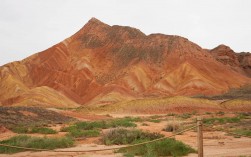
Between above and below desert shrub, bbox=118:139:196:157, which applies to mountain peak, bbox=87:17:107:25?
above

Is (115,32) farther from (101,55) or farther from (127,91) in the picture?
(127,91)

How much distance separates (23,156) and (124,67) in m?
72.4

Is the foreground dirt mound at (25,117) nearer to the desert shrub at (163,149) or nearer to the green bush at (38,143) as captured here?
the green bush at (38,143)

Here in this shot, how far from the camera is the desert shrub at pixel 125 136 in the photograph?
49.4 ft

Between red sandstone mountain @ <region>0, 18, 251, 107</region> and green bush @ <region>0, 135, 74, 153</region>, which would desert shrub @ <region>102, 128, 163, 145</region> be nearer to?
green bush @ <region>0, 135, 74, 153</region>

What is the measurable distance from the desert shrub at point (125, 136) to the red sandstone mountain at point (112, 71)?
166 ft

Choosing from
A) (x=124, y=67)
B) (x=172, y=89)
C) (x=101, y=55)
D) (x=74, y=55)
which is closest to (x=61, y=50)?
(x=74, y=55)

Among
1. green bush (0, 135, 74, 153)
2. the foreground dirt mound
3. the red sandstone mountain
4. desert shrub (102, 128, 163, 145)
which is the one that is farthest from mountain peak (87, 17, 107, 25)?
green bush (0, 135, 74, 153)

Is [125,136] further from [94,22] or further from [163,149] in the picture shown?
[94,22]

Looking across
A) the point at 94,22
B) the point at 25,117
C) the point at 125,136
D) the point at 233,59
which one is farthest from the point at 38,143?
the point at 233,59

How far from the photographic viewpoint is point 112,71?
8469 cm

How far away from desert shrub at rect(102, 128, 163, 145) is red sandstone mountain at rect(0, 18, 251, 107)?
50528 millimetres

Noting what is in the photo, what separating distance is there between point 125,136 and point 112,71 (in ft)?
228

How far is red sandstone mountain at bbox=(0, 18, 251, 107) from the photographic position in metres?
Result: 72.9
